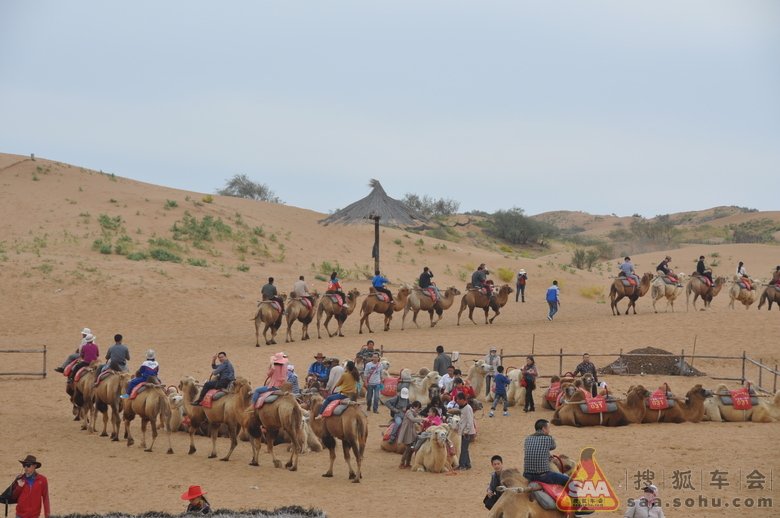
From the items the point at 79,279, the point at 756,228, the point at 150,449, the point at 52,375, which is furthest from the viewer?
the point at 756,228

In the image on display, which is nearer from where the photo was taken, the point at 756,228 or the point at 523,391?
the point at 523,391

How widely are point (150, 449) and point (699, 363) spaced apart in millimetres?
14814

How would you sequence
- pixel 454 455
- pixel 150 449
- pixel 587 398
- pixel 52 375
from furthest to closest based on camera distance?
pixel 52 375, pixel 587 398, pixel 150 449, pixel 454 455

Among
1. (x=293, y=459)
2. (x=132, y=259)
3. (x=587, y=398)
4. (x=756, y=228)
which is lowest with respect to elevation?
(x=293, y=459)

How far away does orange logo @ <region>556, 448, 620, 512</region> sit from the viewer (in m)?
7.25

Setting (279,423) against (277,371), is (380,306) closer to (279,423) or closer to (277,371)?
(277,371)

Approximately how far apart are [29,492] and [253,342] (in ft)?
49.6

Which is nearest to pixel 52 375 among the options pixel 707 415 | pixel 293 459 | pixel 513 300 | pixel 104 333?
pixel 104 333

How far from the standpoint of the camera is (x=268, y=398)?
39.3 ft

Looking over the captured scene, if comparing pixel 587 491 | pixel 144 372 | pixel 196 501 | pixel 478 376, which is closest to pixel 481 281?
pixel 478 376

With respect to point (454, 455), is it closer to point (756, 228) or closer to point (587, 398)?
point (587, 398)

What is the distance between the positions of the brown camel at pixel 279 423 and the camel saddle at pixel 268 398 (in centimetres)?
6

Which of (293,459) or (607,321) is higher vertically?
(607,321)

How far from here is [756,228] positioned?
265 ft
